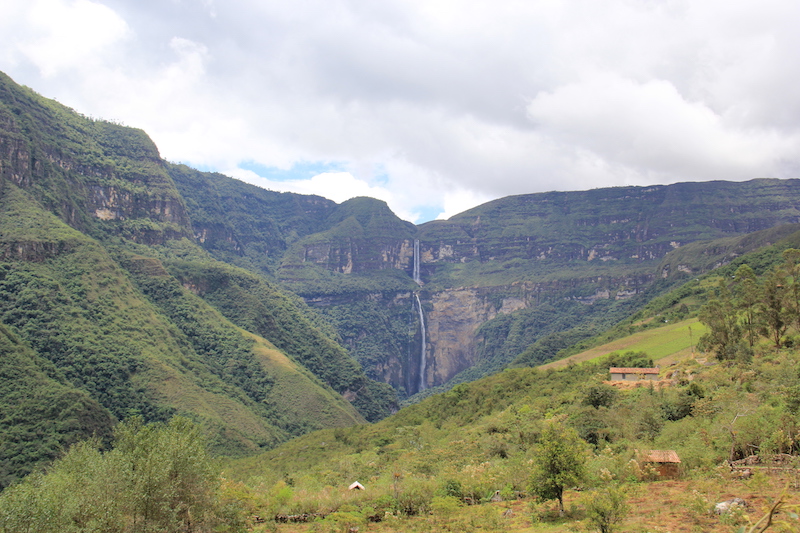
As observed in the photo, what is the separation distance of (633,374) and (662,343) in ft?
75.6

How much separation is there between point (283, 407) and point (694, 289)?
8639cm

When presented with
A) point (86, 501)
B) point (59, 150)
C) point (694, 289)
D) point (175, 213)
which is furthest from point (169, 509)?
point (175, 213)

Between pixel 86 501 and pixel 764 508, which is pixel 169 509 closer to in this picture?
pixel 86 501

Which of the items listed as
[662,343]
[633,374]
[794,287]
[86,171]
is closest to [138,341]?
[86,171]

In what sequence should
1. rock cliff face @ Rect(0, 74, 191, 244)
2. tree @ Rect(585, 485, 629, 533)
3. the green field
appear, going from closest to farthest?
1. tree @ Rect(585, 485, 629, 533)
2. the green field
3. rock cliff face @ Rect(0, 74, 191, 244)

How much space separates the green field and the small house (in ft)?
32.6

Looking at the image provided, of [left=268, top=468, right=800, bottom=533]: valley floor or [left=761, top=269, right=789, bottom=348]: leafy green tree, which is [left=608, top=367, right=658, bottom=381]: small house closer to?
[left=761, top=269, right=789, bottom=348]: leafy green tree

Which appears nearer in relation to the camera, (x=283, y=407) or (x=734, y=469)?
(x=734, y=469)

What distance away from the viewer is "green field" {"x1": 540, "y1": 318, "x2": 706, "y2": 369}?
71.8m

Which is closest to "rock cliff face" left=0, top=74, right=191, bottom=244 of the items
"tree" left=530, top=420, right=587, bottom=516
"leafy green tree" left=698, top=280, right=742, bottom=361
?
"leafy green tree" left=698, top=280, right=742, bottom=361

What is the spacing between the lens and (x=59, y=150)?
149 m

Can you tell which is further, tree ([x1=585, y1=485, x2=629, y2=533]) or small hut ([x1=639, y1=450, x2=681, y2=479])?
small hut ([x1=639, y1=450, x2=681, y2=479])

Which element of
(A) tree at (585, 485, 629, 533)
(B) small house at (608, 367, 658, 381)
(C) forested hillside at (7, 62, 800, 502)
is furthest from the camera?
(C) forested hillside at (7, 62, 800, 502)

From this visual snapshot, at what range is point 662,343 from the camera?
80.1 meters
